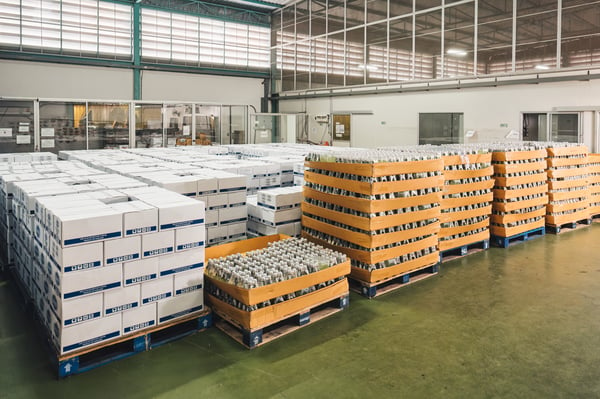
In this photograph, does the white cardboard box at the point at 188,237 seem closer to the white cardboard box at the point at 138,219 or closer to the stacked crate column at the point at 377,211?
the white cardboard box at the point at 138,219

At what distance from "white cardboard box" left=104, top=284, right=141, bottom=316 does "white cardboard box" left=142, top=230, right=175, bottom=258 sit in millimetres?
288

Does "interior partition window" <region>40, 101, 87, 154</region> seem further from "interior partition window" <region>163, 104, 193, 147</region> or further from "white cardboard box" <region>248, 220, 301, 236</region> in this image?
"white cardboard box" <region>248, 220, 301, 236</region>

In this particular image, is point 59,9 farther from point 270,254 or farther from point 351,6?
point 270,254

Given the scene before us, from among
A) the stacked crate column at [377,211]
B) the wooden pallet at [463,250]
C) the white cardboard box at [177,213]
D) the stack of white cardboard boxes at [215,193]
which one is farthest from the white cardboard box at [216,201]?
the wooden pallet at [463,250]

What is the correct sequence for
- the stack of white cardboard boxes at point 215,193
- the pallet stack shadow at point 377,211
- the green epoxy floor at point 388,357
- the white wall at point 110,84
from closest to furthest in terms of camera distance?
the green epoxy floor at point 388,357, the pallet stack shadow at point 377,211, the stack of white cardboard boxes at point 215,193, the white wall at point 110,84

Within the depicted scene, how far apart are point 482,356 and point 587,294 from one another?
2.26m

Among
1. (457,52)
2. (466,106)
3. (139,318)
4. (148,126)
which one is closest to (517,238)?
(466,106)

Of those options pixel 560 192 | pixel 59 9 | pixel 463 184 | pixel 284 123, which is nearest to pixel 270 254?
pixel 463 184

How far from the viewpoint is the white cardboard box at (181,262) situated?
3.83m

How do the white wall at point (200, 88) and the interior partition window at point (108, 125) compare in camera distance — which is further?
the white wall at point (200, 88)

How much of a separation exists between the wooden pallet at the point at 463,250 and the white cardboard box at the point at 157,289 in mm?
3980

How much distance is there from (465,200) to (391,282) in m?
1.85

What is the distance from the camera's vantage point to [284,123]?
1825 cm

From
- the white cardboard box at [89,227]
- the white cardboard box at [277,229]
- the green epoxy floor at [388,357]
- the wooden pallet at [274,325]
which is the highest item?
the white cardboard box at [89,227]
